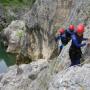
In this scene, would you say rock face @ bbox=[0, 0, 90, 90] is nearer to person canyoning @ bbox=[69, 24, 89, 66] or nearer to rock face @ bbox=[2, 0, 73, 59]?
person canyoning @ bbox=[69, 24, 89, 66]

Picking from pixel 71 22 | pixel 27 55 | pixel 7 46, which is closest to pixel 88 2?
pixel 71 22

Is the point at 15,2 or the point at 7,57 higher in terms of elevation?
the point at 15,2

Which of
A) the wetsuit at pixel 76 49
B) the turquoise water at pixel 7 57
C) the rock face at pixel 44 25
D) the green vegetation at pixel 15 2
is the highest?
the wetsuit at pixel 76 49

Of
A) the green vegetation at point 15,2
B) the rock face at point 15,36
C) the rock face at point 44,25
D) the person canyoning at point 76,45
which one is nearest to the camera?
the person canyoning at point 76,45

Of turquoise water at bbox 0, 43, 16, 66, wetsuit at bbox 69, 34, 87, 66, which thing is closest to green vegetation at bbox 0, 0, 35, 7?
turquoise water at bbox 0, 43, 16, 66

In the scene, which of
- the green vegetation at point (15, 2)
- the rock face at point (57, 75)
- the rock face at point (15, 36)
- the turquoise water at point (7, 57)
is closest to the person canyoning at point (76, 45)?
the rock face at point (57, 75)

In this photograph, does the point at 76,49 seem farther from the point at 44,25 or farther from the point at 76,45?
the point at 44,25

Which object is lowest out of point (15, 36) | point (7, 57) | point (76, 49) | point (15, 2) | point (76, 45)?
point (7, 57)

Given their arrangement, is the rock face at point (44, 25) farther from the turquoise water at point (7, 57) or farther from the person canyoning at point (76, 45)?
the person canyoning at point (76, 45)

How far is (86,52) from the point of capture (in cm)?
1441

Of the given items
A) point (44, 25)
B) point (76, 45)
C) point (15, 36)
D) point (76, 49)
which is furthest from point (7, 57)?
point (76, 45)

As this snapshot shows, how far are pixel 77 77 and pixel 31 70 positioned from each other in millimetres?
11541

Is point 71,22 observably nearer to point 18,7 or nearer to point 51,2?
point 51,2

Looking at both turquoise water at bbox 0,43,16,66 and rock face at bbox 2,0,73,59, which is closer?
rock face at bbox 2,0,73,59
